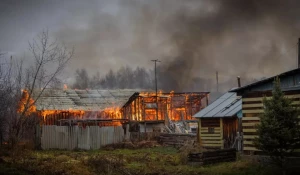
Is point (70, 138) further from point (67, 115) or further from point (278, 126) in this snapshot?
point (278, 126)

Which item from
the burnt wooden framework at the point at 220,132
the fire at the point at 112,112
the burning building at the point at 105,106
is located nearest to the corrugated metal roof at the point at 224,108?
the burnt wooden framework at the point at 220,132

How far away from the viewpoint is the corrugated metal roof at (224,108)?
3041 centimetres

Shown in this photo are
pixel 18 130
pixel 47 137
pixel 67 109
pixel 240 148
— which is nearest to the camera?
pixel 18 130

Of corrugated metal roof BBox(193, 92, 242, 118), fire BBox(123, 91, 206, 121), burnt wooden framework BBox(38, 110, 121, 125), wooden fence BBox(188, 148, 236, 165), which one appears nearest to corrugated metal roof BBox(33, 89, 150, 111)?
burnt wooden framework BBox(38, 110, 121, 125)

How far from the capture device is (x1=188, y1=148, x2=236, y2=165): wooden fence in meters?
21.9

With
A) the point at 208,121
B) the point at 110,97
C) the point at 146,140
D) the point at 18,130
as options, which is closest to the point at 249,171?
the point at 208,121

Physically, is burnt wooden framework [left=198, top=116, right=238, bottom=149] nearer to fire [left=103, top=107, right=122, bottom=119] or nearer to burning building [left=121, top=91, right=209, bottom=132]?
burning building [left=121, top=91, right=209, bottom=132]

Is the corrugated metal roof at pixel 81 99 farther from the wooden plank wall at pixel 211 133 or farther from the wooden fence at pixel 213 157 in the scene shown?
the wooden fence at pixel 213 157

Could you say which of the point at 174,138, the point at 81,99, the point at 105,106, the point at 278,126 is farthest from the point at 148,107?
the point at 278,126

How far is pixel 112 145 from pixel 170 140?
6.60 metres

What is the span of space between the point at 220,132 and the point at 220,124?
739 mm

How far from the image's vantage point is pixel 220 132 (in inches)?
1232

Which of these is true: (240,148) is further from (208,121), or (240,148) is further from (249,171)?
(249,171)

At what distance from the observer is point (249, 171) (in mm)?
19453
